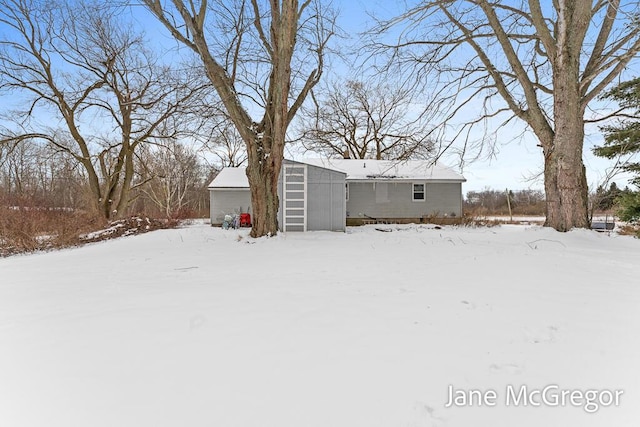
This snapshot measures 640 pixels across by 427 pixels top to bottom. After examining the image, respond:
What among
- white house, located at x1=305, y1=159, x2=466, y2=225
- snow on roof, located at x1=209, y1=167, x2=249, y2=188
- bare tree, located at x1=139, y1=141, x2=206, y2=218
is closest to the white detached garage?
white house, located at x1=305, y1=159, x2=466, y2=225

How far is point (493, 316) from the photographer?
279 cm

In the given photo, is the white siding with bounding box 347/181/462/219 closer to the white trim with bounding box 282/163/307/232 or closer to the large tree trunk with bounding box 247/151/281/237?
the white trim with bounding box 282/163/307/232

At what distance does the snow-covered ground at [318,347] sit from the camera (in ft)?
5.54

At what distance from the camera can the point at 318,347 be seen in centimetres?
229

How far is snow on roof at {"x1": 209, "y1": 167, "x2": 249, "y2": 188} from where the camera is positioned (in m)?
16.5

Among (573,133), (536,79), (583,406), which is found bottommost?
(583,406)

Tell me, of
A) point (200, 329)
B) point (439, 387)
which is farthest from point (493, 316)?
point (200, 329)

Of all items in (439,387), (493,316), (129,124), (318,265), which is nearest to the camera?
(439,387)

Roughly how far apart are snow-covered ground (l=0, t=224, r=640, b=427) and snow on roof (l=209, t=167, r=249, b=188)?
12.2 m

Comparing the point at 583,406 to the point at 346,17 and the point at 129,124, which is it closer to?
the point at 346,17

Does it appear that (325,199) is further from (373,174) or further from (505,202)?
(505,202)

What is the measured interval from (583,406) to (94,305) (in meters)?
3.97

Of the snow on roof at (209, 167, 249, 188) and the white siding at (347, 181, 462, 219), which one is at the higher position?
the snow on roof at (209, 167, 249, 188)

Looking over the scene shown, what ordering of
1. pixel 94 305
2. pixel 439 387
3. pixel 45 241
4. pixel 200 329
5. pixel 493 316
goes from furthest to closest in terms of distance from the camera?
pixel 45 241
pixel 94 305
pixel 493 316
pixel 200 329
pixel 439 387
